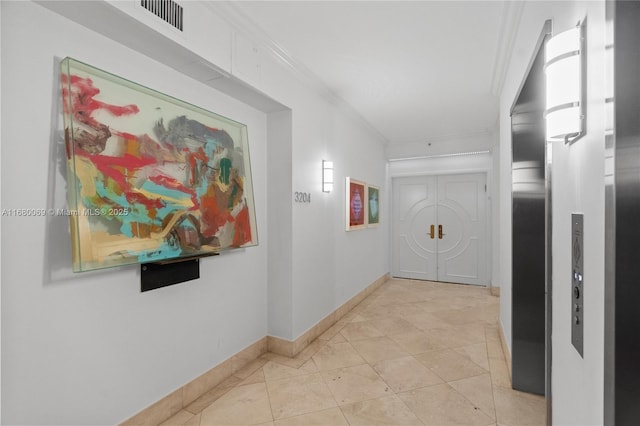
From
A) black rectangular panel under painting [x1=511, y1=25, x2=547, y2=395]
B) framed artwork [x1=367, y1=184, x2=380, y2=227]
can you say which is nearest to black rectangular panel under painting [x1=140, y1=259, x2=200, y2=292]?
Result: black rectangular panel under painting [x1=511, y1=25, x2=547, y2=395]

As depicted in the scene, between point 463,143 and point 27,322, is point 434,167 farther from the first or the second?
point 27,322

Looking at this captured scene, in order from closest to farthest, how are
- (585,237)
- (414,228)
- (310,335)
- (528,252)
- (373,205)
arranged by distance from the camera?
(585,237)
(528,252)
(310,335)
(373,205)
(414,228)

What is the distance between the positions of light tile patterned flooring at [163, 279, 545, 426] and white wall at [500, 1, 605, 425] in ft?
2.99

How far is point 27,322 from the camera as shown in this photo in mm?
1473

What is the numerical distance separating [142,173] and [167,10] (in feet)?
3.33

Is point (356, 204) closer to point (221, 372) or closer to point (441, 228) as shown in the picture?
point (441, 228)

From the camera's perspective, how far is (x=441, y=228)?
6.26 meters

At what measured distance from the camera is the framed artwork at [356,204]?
4297mm

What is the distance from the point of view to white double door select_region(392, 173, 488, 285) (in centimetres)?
597

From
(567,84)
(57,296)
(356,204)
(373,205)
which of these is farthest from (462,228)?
(57,296)

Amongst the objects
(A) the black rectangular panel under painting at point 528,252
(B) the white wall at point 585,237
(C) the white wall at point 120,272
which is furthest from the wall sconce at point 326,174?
(B) the white wall at point 585,237

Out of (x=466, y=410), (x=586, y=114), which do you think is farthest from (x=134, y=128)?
(x=466, y=410)

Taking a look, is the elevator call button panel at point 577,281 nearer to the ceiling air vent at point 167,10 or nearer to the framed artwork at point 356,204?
the ceiling air vent at point 167,10

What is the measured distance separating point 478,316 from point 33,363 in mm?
4604
